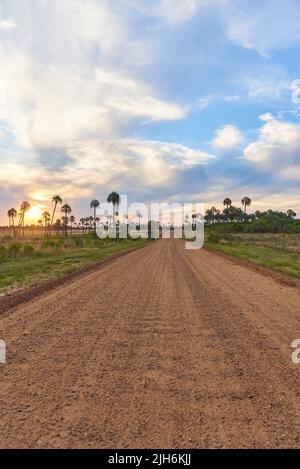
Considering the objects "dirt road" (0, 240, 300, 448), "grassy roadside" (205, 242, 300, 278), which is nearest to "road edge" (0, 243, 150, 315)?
"dirt road" (0, 240, 300, 448)

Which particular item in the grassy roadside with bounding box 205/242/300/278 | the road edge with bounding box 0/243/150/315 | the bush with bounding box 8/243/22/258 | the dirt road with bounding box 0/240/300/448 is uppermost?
the bush with bounding box 8/243/22/258

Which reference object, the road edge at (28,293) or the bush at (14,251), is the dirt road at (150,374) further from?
the bush at (14,251)

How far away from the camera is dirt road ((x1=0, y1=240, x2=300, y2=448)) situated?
3418 mm

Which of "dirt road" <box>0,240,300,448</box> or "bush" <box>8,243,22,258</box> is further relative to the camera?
"bush" <box>8,243,22,258</box>

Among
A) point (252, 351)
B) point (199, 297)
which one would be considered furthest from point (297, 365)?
point (199, 297)

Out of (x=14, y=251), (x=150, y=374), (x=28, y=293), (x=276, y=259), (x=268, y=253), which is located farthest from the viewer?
(x=268, y=253)

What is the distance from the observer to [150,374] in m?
4.79

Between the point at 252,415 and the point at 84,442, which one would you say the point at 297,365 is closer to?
the point at 252,415

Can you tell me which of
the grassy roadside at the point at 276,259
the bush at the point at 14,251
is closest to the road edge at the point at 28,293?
the grassy roadside at the point at 276,259

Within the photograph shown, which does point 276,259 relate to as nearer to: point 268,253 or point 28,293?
point 268,253

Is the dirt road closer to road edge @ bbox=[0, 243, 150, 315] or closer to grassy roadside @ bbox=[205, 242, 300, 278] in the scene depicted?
road edge @ bbox=[0, 243, 150, 315]

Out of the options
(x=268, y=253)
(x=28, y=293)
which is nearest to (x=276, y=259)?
(x=268, y=253)

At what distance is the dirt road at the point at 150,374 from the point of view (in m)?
3.42

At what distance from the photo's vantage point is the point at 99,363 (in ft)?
16.9
